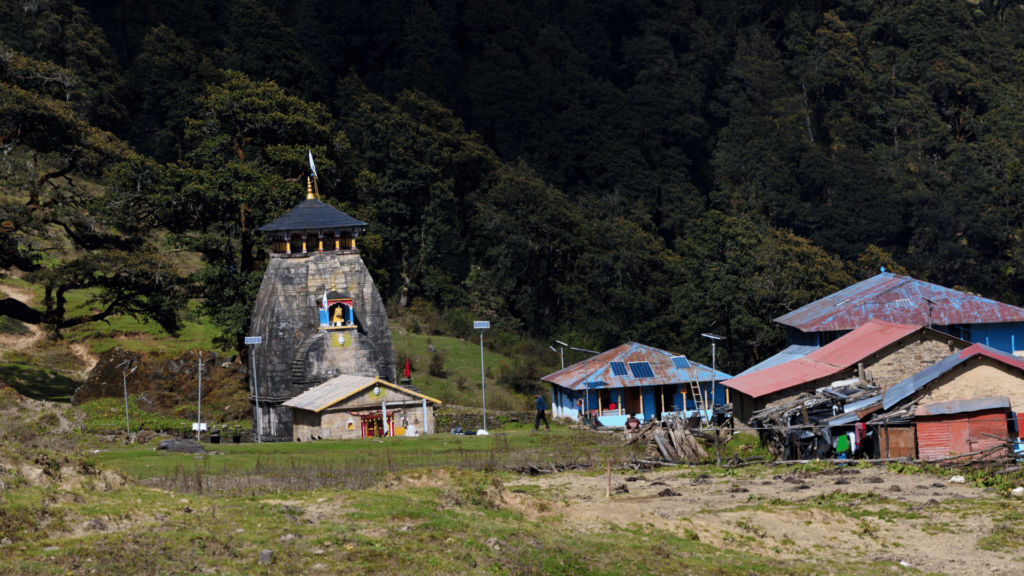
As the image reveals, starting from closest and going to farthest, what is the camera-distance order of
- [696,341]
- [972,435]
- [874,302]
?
[972,435]
[874,302]
[696,341]

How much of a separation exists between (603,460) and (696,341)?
37.4m

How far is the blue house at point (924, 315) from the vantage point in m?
54.7

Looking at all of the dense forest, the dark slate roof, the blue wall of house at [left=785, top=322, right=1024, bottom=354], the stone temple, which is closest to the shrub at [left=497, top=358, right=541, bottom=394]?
the dense forest

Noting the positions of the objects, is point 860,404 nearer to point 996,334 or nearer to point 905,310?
point 905,310

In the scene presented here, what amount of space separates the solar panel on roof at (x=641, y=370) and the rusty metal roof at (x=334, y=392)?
1537 centimetres

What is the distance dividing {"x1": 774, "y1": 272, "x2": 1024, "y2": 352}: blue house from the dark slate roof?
2265 cm

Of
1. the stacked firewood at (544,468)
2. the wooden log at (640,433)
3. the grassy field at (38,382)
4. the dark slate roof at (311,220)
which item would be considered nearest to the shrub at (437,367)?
the dark slate roof at (311,220)

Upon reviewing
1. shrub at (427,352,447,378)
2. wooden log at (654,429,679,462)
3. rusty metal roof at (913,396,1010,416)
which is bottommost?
wooden log at (654,429,679,462)

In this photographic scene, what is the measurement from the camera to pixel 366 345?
168 feet

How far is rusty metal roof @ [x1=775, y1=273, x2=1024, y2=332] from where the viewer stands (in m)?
54.6

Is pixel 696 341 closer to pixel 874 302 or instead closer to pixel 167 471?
pixel 874 302

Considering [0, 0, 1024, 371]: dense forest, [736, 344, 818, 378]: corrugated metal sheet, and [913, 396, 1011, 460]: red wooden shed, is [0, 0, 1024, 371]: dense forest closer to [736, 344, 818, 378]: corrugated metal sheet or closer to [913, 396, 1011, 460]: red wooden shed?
[736, 344, 818, 378]: corrugated metal sheet

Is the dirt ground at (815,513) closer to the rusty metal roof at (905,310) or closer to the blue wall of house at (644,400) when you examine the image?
the rusty metal roof at (905,310)

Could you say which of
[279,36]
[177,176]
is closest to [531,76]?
[279,36]
